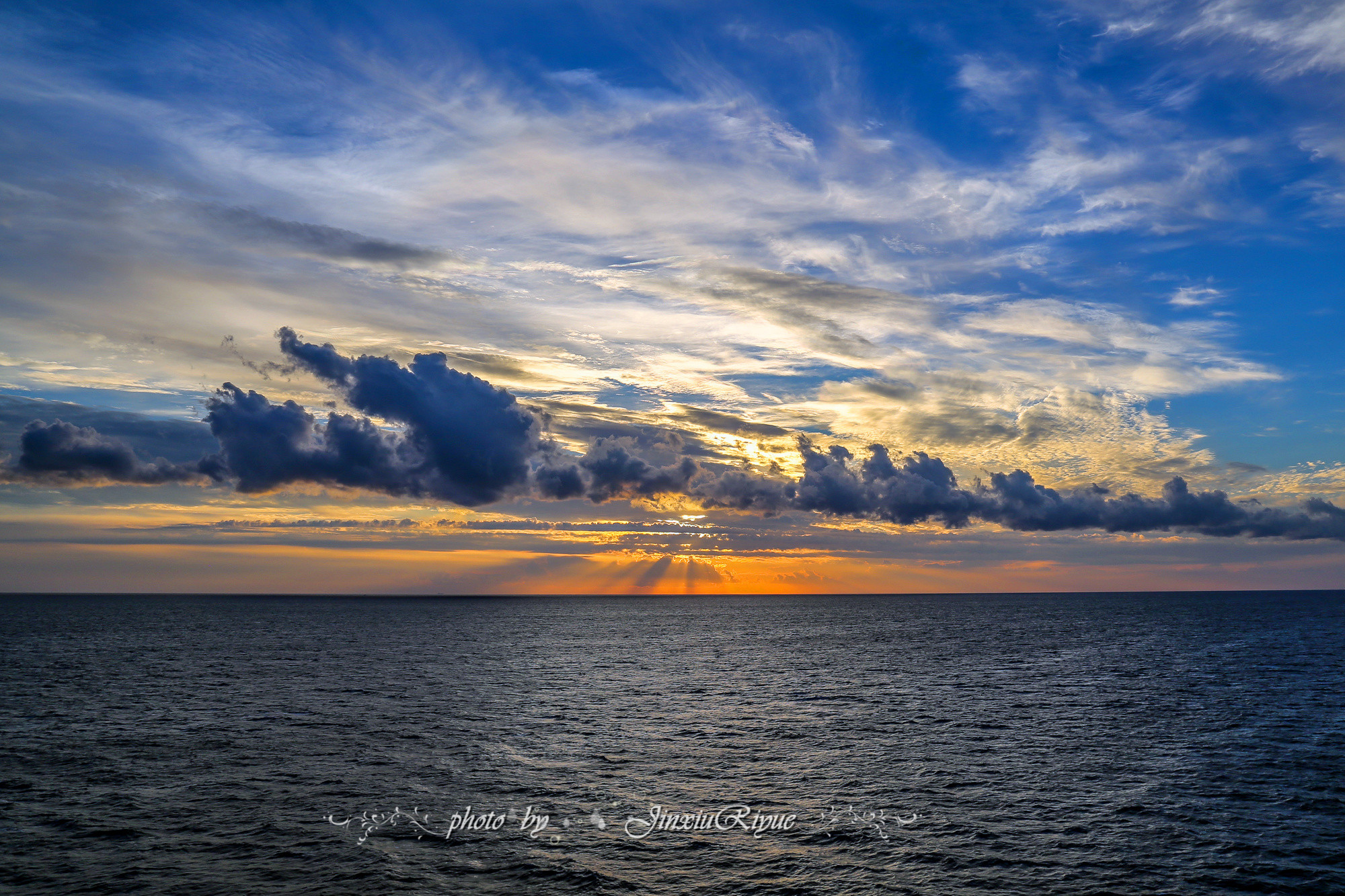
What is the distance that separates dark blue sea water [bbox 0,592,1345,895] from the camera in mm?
30203

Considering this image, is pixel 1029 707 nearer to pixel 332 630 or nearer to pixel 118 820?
pixel 118 820

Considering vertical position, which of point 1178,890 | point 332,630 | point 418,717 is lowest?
point 332,630

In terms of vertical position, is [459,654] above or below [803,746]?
below

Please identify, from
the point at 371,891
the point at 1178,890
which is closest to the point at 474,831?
the point at 371,891

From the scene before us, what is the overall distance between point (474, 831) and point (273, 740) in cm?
2502

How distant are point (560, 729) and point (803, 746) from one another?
18476 millimetres

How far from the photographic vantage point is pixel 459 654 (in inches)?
4828

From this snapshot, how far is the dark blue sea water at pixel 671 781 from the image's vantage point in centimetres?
3020

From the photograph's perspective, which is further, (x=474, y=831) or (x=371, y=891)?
(x=474, y=831)

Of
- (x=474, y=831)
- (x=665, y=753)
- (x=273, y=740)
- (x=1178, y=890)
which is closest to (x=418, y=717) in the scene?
(x=273, y=740)

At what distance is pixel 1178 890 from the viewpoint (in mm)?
28953

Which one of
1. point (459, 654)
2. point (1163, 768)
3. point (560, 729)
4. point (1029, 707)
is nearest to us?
point (1163, 768)

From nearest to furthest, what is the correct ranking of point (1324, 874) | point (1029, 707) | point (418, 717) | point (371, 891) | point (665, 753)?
1. point (371, 891)
2. point (1324, 874)
3. point (665, 753)
4. point (418, 717)
5. point (1029, 707)

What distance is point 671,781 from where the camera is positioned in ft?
139
